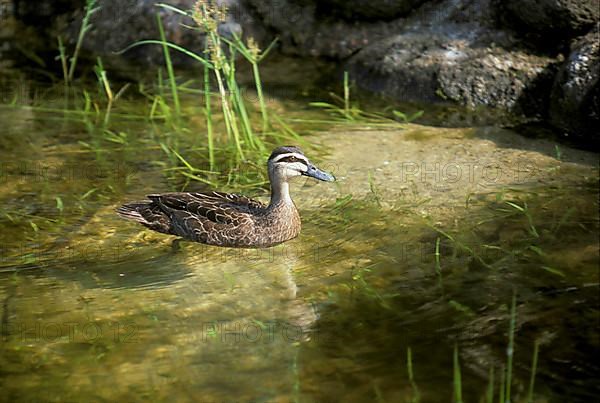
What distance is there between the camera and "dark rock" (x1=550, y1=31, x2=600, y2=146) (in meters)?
9.80

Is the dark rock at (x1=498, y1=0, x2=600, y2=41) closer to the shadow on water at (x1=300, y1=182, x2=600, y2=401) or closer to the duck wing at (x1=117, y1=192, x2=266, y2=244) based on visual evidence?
the shadow on water at (x1=300, y1=182, x2=600, y2=401)

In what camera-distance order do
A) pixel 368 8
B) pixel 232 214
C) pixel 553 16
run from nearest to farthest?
pixel 232 214
pixel 553 16
pixel 368 8

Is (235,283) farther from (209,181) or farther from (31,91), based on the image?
(31,91)

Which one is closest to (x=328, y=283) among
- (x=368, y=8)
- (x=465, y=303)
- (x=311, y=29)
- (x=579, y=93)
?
(x=465, y=303)

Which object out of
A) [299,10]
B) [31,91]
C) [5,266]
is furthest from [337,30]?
[5,266]

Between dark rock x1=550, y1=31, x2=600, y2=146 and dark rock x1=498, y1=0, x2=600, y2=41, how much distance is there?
1.06 feet

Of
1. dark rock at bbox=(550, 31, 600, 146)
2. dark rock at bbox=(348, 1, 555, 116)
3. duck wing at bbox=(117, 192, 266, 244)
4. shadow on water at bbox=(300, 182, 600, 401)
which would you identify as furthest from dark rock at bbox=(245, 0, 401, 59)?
duck wing at bbox=(117, 192, 266, 244)

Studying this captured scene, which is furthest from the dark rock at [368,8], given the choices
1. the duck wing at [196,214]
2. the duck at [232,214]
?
the duck wing at [196,214]

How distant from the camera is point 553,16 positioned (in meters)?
10.7

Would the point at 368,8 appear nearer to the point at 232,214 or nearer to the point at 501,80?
the point at 501,80

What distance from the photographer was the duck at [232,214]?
26.0 ft

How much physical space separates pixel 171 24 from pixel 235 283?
638cm

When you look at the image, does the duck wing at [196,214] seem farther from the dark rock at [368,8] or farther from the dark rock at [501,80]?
the dark rock at [368,8]

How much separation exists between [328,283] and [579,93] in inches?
161
